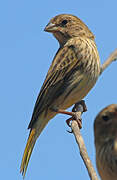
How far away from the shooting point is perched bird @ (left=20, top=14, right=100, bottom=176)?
8438 mm

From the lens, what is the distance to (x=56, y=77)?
8.96 m

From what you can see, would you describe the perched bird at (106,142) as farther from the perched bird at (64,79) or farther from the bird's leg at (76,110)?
the perched bird at (64,79)

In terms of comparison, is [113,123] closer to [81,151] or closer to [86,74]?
[81,151]

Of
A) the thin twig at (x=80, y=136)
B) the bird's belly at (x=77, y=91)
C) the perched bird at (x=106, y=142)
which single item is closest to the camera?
the thin twig at (x=80, y=136)

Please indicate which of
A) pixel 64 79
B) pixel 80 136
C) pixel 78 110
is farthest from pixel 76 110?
pixel 80 136

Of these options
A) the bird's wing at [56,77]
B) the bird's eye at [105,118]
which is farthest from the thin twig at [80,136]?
the bird's wing at [56,77]

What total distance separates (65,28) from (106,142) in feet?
12.5

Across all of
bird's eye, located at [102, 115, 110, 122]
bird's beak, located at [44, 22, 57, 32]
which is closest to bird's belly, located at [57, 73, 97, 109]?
bird's beak, located at [44, 22, 57, 32]

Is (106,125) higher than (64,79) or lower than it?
lower

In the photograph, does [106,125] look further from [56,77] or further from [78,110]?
[56,77]

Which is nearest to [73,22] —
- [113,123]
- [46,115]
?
[46,115]

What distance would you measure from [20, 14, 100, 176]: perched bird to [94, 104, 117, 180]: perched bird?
224 centimetres

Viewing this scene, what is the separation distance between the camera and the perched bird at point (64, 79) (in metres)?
8.44

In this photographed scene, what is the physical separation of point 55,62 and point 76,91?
90cm
